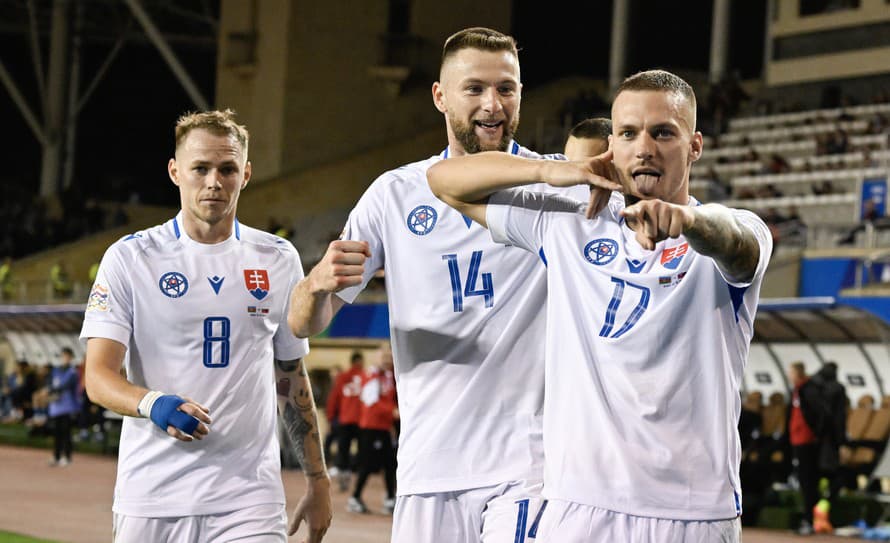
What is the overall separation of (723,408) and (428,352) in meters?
1.38

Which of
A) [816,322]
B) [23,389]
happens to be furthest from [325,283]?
[23,389]

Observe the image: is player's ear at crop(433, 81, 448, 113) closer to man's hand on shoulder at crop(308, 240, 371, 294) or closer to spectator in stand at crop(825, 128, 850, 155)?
man's hand on shoulder at crop(308, 240, 371, 294)

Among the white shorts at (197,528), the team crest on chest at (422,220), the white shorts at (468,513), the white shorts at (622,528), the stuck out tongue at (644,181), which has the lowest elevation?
the white shorts at (197,528)

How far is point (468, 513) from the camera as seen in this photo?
4.89 m

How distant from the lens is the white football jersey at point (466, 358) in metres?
4.90

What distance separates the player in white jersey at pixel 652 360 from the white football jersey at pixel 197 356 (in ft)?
6.17

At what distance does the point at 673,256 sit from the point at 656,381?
0.34 m

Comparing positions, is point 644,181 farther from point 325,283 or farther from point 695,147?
point 325,283

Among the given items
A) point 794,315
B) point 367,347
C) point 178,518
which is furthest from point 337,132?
point 178,518

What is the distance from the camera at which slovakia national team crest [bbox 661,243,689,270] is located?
12.7ft

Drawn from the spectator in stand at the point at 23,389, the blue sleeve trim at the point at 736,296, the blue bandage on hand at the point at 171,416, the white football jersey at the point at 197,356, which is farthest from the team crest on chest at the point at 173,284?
the spectator in stand at the point at 23,389

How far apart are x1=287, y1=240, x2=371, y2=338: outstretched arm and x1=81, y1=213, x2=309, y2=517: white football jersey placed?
86cm

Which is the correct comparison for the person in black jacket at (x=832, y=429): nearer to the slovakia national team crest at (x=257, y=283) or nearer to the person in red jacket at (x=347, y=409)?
the person in red jacket at (x=347, y=409)

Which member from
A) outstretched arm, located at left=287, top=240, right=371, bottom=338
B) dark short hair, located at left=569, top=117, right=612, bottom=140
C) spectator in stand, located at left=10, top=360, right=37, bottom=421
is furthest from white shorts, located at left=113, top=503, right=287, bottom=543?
spectator in stand, located at left=10, top=360, right=37, bottom=421
